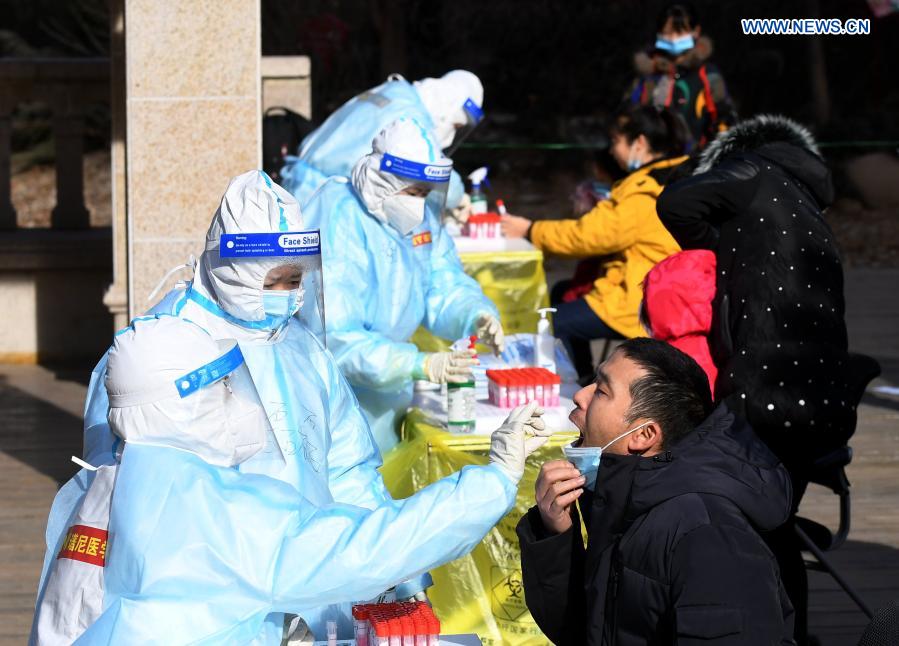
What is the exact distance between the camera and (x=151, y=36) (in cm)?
593

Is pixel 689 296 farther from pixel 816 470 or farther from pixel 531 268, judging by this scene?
pixel 531 268

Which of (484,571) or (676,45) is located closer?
(484,571)

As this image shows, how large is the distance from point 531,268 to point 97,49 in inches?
463

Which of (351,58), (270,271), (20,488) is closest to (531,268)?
(20,488)

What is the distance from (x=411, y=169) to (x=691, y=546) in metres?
2.53

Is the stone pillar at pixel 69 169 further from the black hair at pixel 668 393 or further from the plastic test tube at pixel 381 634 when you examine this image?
the black hair at pixel 668 393

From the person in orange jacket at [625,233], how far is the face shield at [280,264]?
2963 millimetres

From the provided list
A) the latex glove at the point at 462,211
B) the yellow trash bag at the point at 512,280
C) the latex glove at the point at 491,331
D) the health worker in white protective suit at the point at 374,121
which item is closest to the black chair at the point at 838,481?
the latex glove at the point at 491,331

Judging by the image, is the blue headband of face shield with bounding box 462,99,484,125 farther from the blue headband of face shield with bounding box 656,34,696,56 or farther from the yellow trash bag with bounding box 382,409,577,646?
the yellow trash bag with bounding box 382,409,577,646

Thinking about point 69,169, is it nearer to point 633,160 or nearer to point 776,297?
point 633,160

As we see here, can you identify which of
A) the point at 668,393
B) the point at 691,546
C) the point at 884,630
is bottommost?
the point at 884,630

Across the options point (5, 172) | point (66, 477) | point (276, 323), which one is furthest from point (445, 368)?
point (5, 172)

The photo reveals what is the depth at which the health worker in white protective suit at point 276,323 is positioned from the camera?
10.9 ft

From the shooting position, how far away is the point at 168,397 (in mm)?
2586
